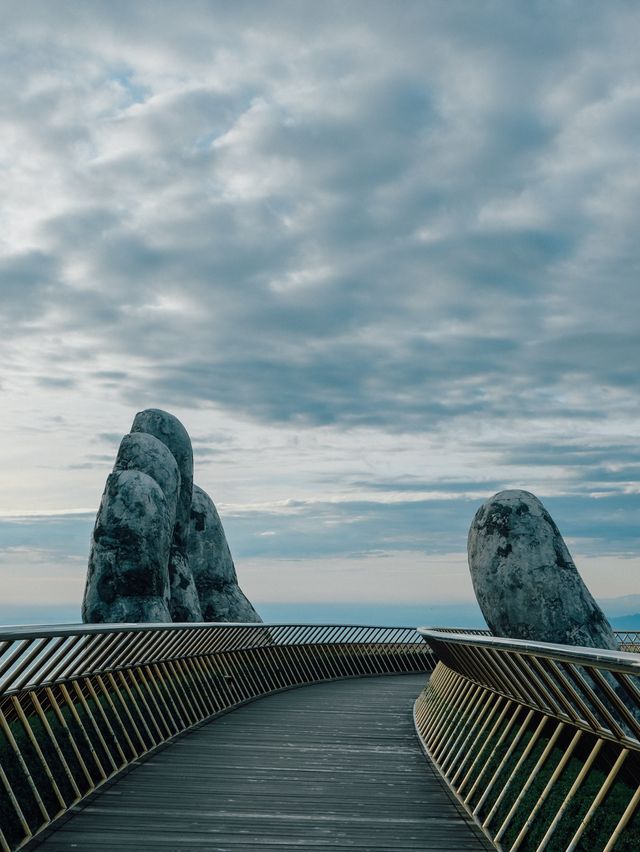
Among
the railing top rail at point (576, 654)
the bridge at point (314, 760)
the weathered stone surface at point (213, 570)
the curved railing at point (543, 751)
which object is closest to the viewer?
the railing top rail at point (576, 654)

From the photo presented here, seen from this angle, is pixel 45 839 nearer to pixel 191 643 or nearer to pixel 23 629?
pixel 23 629

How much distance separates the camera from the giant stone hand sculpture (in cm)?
1909

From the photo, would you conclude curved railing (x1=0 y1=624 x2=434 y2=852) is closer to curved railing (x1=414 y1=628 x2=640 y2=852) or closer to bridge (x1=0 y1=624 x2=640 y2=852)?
bridge (x1=0 y1=624 x2=640 y2=852)

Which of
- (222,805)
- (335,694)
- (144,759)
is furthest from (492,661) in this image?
(335,694)

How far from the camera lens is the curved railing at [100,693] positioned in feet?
24.1

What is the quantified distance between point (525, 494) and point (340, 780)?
22.7 ft

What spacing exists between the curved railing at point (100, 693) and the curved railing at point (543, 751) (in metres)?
3.39

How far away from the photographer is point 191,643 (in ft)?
45.3

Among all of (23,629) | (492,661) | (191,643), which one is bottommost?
(191,643)

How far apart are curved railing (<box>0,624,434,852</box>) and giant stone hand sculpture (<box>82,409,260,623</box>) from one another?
2442 millimetres

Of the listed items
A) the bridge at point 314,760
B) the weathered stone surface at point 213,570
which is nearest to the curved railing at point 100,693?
the bridge at point 314,760

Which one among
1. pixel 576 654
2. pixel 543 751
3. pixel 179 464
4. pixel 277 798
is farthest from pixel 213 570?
pixel 576 654

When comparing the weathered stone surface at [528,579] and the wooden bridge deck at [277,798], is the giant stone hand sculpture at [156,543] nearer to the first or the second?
the wooden bridge deck at [277,798]

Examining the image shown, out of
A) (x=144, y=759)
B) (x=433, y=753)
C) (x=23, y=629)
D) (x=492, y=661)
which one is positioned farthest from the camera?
(x=433, y=753)
